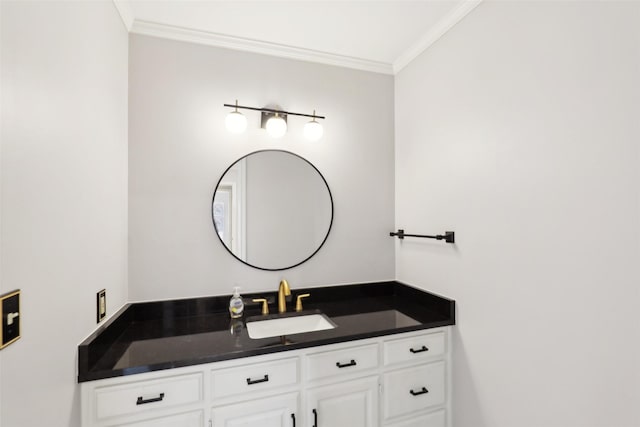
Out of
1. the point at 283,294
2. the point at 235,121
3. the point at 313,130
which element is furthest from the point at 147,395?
the point at 313,130

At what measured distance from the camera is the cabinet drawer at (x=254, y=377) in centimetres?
136

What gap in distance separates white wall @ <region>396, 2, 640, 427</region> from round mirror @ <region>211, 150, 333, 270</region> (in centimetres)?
74

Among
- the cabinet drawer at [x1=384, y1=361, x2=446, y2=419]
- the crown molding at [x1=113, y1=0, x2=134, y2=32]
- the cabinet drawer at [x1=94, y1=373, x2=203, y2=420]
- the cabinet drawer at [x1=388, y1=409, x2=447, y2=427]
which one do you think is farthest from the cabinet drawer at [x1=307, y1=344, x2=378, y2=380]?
the crown molding at [x1=113, y1=0, x2=134, y2=32]

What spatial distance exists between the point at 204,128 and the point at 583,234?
191 cm

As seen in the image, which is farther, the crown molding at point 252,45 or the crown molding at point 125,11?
the crown molding at point 252,45

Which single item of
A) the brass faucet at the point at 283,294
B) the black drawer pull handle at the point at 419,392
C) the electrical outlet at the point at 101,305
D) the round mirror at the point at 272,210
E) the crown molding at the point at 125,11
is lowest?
the black drawer pull handle at the point at 419,392

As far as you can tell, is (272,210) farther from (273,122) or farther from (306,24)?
(306,24)

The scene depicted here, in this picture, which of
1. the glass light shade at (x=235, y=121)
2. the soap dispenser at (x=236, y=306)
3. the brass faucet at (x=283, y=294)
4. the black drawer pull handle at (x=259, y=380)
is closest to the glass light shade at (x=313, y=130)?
the glass light shade at (x=235, y=121)

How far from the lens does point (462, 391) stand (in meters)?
1.71

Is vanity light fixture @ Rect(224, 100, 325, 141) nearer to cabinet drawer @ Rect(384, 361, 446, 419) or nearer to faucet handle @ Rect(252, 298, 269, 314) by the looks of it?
faucet handle @ Rect(252, 298, 269, 314)

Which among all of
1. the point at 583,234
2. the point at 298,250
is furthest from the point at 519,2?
the point at 298,250

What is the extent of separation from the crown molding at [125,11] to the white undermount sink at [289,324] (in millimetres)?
1733

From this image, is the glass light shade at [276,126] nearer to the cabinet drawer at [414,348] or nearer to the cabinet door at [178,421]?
the cabinet drawer at [414,348]

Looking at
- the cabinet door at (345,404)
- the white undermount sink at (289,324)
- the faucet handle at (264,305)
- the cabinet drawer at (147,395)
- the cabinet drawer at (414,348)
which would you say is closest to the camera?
the cabinet drawer at (147,395)
